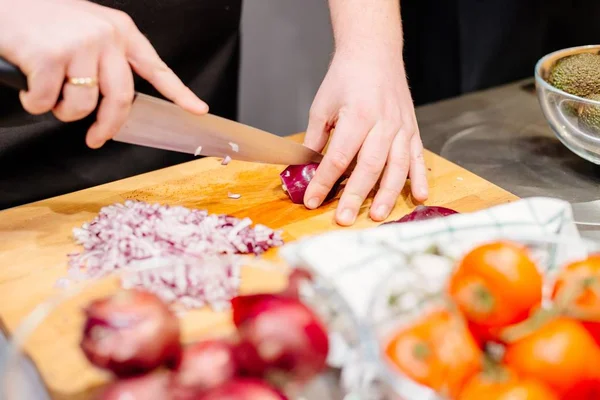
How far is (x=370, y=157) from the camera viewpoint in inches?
48.0

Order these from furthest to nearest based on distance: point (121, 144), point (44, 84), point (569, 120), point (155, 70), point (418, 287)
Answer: point (121, 144)
point (569, 120)
point (155, 70)
point (44, 84)
point (418, 287)

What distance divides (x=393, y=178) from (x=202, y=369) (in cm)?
75

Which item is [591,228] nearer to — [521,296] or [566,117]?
[566,117]

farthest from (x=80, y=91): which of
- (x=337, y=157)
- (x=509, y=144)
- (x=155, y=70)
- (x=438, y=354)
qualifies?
(x=509, y=144)

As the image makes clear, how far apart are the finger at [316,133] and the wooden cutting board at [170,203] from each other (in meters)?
0.08

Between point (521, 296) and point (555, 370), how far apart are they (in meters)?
0.07

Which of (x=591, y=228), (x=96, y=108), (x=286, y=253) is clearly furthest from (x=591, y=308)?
(x=96, y=108)

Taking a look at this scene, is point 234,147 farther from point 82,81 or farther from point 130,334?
point 130,334

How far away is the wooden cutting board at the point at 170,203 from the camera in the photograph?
3.22 feet

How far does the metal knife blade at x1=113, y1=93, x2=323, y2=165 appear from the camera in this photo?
1006mm

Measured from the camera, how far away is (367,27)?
136 centimetres

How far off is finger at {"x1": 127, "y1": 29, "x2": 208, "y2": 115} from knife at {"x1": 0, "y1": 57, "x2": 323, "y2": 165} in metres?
0.03

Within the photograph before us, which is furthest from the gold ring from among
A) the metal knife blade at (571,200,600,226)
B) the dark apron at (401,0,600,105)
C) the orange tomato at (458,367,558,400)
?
the dark apron at (401,0,600,105)

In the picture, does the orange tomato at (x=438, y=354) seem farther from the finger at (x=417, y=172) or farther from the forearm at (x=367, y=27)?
the forearm at (x=367, y=27)
